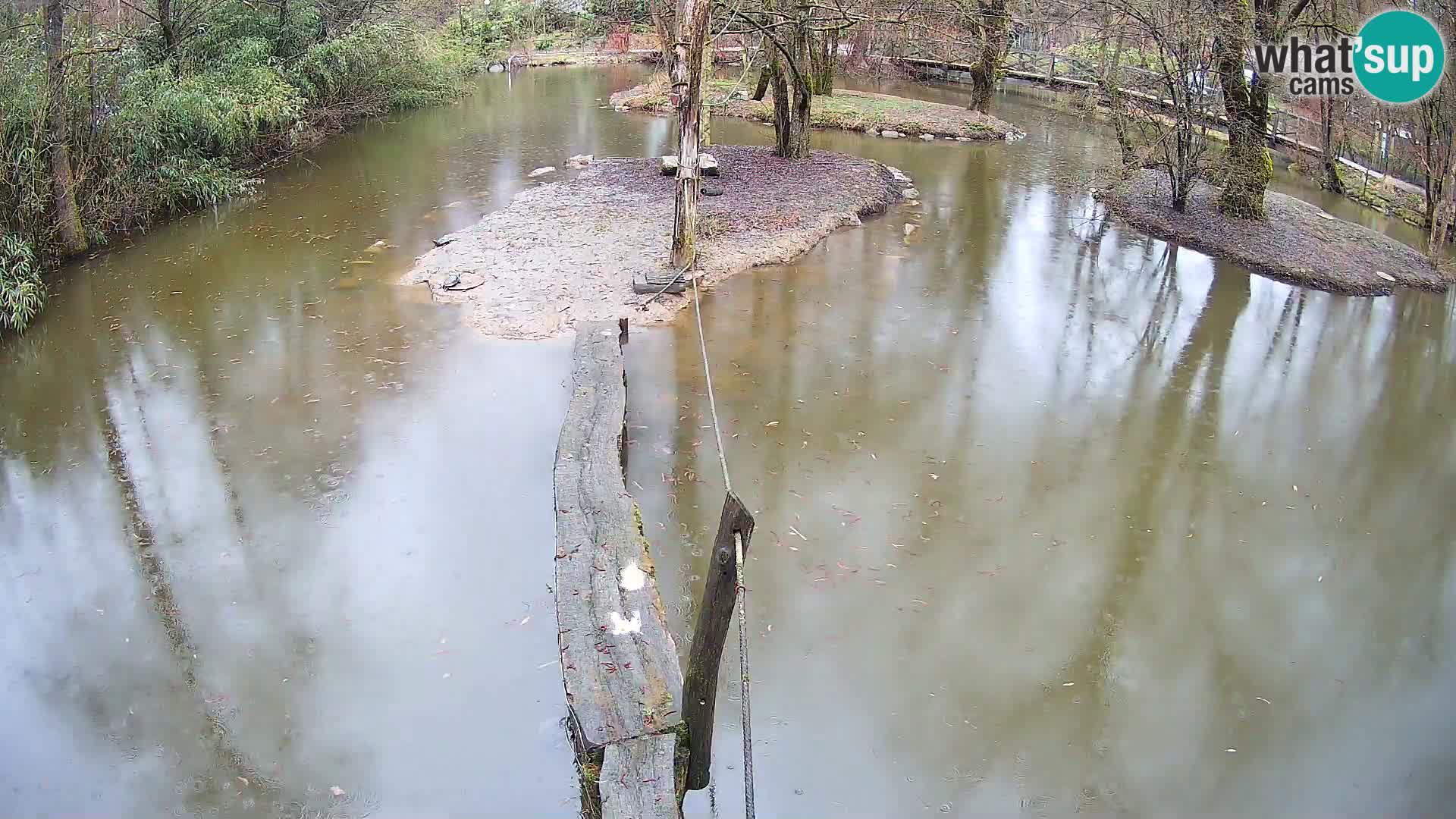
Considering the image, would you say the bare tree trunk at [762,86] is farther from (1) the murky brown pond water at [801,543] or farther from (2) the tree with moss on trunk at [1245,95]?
(1) the murky brown pond water at [801,543]

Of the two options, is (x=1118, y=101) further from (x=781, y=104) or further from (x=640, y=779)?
(x=640, y=779)

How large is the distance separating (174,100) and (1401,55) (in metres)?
14.1

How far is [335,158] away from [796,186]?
7342 mm

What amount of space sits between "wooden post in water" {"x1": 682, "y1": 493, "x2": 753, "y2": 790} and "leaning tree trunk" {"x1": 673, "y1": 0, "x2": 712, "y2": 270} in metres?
5.90

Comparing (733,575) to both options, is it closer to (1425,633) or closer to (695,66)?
(1425,633)

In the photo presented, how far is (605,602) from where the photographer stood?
12.7 ft

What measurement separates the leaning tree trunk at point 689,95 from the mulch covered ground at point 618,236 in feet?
2.40

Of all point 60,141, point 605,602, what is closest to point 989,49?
point 60,141

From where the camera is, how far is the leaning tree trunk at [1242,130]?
10180 mm

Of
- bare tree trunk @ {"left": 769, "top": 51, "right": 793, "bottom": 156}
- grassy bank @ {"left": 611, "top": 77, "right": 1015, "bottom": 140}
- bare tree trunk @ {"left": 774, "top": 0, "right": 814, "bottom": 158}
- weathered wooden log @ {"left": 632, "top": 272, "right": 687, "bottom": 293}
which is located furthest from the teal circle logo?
weathered wooden log @ {"left": 632, "top": 272, "right": 687, "bottom": 293}

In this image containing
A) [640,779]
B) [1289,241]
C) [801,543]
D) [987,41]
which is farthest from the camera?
[987,41]

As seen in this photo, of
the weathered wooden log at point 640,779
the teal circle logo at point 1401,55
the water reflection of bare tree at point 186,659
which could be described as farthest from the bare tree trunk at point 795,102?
the weathered wooden log at point 640,779

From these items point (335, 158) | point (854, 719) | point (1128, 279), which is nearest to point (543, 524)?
point (854, 719)

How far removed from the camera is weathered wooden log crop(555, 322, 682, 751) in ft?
11.0
